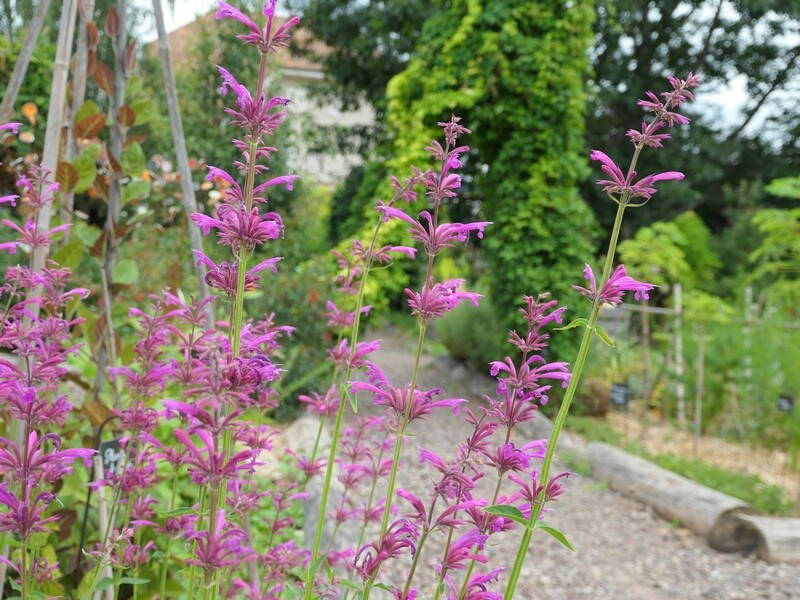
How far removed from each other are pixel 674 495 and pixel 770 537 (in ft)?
2.46

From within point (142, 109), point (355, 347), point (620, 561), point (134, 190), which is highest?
point (142, 109)

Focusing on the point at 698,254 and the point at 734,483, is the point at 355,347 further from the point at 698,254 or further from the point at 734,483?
the point at 698,254

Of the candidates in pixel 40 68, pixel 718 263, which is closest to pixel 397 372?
pixel 40 68

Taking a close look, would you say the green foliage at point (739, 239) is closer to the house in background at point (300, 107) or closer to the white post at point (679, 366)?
the white post at point (679, 366)

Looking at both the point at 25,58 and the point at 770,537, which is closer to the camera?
the point at 25,58

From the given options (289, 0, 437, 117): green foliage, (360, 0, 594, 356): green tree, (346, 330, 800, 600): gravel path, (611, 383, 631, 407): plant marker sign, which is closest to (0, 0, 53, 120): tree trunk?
(346, 330, 800, 600): gravel path

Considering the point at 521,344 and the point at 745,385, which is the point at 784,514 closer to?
the point at 745,385

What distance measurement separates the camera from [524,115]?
6.57m

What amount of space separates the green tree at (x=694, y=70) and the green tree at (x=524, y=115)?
7668 millimetres

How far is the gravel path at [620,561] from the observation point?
138 inches

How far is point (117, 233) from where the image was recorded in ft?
5.61

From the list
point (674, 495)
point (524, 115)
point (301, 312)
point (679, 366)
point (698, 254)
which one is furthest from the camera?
point (698, 254)

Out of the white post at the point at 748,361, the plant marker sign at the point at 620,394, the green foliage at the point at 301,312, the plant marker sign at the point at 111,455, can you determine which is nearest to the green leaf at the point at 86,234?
the plant marker sign at the point at 111,455

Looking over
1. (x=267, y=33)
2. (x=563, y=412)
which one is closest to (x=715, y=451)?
(x=563, y=412)
